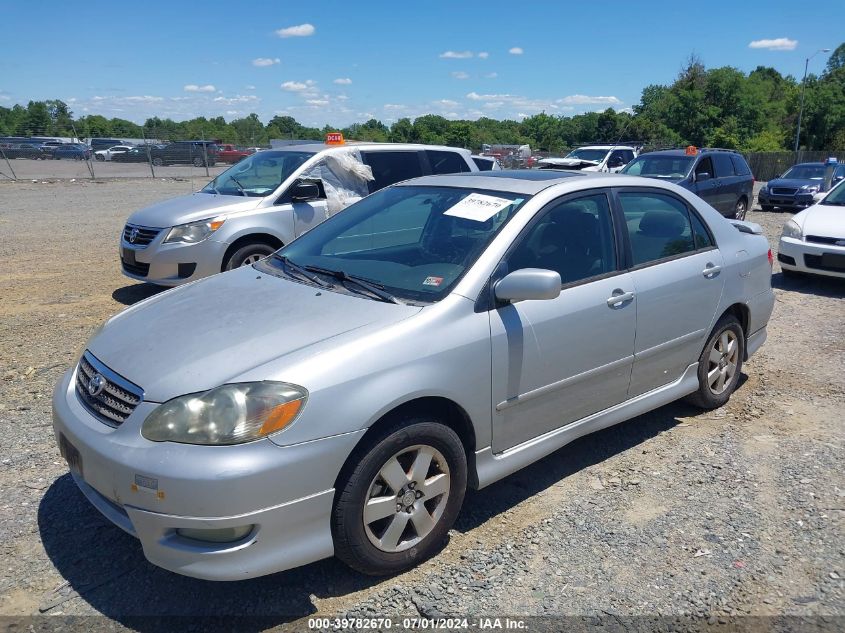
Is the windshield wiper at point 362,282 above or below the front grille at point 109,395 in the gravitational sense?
above

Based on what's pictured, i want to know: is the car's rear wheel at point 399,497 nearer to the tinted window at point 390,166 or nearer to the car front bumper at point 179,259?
the car front bumper at point 179,259

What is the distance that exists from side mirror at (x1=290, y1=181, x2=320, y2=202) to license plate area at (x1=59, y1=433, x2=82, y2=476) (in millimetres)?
5000

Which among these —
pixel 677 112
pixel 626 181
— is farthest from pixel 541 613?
pixel 677 112

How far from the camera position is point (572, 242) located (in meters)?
3.90

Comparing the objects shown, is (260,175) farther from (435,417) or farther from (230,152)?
(230,152)

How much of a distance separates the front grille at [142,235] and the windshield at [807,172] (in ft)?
63.7

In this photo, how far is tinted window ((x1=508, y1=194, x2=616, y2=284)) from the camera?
3645 mm

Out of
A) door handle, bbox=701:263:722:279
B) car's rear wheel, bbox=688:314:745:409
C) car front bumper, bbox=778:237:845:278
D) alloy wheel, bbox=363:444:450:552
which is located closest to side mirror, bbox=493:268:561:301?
alloy wheel, bbox=363:444:450:552

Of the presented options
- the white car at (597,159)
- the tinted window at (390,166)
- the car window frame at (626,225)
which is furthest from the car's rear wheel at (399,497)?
the white car at (597,159)

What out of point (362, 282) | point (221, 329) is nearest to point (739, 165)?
point (362, 282)

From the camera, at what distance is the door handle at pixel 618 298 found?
388 cm

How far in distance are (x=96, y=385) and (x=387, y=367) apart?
130 cm

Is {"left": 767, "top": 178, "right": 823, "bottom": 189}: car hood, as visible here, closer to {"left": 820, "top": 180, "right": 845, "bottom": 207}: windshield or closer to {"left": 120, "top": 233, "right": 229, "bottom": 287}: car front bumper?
{"left": 820, "top": 180, "right": 845, "bottom": 207}: windshield

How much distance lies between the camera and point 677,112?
5519 centimetres
